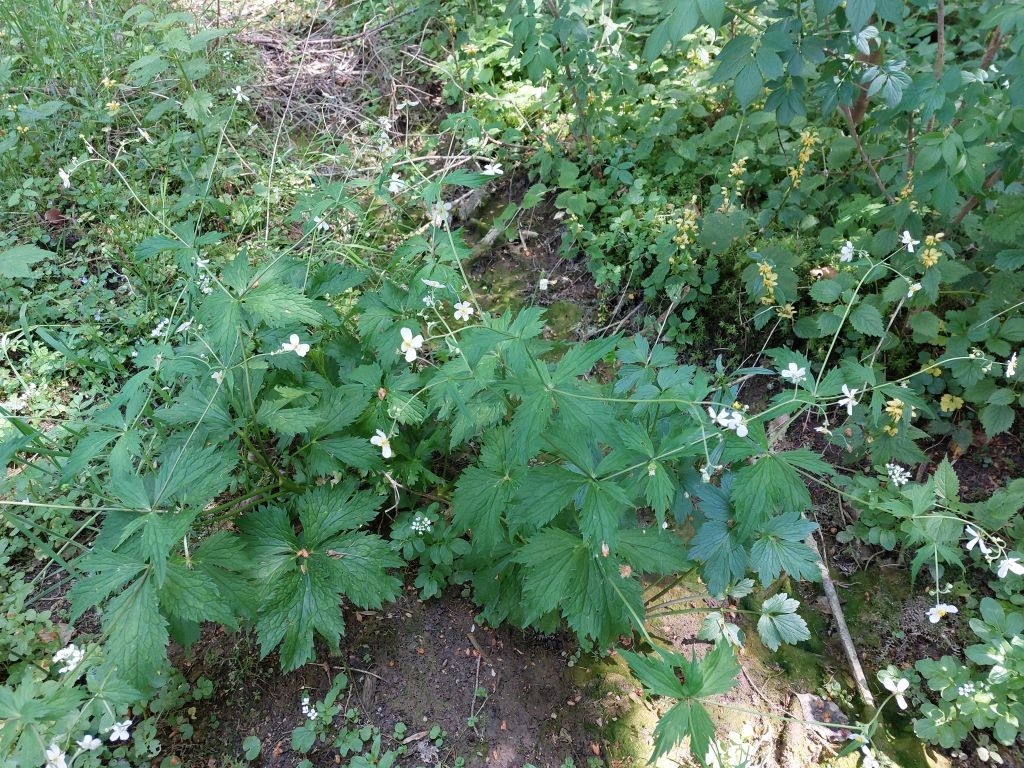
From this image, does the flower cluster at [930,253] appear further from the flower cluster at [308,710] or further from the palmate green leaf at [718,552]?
the flower cluster at [308,710]

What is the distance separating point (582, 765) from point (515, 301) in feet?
7.15

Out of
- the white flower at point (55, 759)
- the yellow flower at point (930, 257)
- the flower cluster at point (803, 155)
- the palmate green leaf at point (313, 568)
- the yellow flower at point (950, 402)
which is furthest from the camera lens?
the flower cluster at point (803, 155)

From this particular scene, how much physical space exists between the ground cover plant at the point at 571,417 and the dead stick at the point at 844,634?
2cm

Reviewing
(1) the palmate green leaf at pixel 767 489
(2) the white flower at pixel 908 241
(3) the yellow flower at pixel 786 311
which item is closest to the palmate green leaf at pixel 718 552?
(1) the palmate green leaf at pixel 767 489

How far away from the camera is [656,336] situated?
3061 mm

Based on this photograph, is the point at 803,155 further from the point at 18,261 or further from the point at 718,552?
the point at 18,261

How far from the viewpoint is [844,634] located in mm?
2242

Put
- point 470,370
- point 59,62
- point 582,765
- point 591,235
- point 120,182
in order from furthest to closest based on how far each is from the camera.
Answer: point 59,62 → point 120,182 → point 591,235 → point 582,765 → point 470,370

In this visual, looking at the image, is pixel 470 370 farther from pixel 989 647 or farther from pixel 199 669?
pixel 989 647

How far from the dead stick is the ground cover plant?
2 centimetres

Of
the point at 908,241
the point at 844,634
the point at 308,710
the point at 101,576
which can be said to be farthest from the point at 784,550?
the point at 101,576

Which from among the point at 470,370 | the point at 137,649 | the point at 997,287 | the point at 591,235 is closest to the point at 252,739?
the point at 137,649

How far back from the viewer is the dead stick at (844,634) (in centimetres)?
214

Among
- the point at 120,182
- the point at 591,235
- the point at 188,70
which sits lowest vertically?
the point at 591,235
